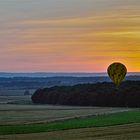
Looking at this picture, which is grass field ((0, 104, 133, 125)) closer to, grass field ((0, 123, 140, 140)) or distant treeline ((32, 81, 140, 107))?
grass field ((0, 123, 140, 140))

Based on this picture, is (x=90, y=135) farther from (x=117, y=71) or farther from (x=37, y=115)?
(x=117, y=71)

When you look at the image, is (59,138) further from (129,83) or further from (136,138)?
(129,83)

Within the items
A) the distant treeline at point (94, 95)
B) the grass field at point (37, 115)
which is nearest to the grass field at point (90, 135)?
the grass field at point (37, 115)

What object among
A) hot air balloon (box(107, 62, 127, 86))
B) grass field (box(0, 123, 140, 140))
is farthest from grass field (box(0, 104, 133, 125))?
grass field (box(0, 123, 140, 140))

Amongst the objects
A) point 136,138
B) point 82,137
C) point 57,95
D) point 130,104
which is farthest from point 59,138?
point 57,95

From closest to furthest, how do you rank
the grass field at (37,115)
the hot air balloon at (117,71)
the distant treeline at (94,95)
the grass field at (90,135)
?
the grass field at (90,135) < the grass field at (37,115) < the hot air balloon at (117,71) < the distant treeline at (94,95)

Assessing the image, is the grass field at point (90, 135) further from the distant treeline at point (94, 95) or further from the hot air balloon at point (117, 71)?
the distant treeline at point (94, 95)

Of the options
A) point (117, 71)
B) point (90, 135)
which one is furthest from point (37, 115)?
point (90, 135)

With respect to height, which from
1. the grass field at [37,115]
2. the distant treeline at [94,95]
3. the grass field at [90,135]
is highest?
the distant treeline at [94,95]
